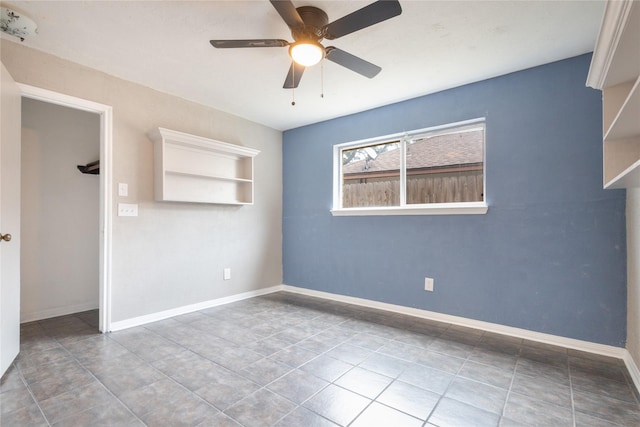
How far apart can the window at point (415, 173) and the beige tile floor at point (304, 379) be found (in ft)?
4.17

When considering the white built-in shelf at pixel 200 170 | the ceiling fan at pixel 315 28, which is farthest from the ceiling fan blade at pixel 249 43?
the white built-in shelf at pixel 200 170

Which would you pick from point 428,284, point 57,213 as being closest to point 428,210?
point 428,284

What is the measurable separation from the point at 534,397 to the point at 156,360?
2466 millimetres

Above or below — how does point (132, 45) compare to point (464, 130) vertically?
above

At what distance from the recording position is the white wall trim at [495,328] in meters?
2.33

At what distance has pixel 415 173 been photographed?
3.42m

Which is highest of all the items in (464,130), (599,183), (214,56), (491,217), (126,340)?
(214,56)

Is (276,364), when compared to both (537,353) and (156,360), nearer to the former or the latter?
(156,360)

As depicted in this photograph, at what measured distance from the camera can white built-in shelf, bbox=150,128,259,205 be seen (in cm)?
310

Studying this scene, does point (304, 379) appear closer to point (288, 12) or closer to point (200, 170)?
point (288, 12)

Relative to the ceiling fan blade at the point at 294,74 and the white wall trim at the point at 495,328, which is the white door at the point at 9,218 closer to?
the ceiling fan blade at the point at 294,74

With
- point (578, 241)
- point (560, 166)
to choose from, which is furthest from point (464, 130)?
point (578, 241)

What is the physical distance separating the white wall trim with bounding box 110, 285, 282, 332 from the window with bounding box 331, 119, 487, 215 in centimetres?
156

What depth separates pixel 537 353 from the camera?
7.68ft
